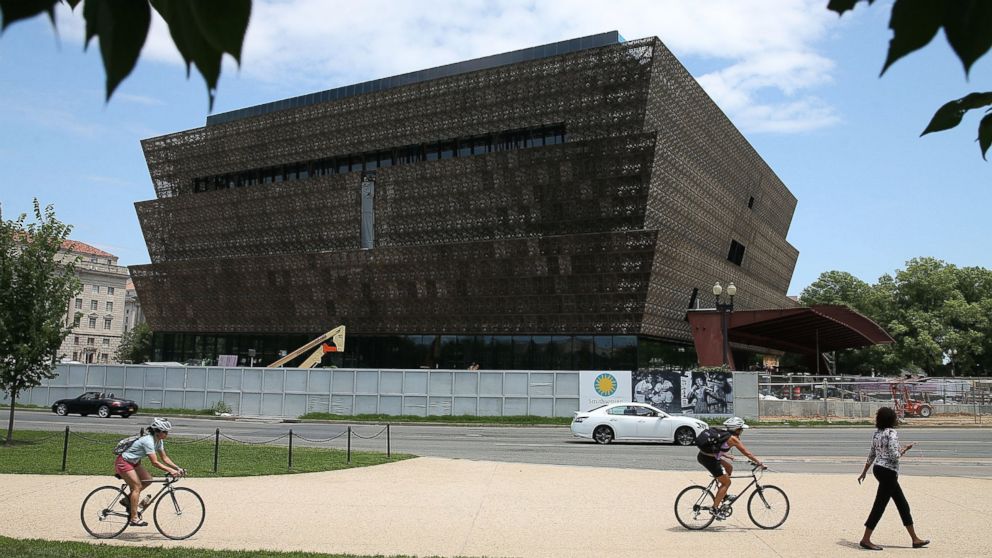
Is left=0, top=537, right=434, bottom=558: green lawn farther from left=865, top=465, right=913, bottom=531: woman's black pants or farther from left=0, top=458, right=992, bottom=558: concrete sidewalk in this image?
left=865, top=465, right=913, bottom=531: woman's black pants

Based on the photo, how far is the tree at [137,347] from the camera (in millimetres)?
105562

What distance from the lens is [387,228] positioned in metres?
60.8

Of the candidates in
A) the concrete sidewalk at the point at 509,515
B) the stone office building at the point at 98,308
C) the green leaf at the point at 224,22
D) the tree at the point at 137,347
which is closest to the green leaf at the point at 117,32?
the green leaf at the point at 224,22

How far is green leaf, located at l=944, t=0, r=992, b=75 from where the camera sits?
1.29 meters

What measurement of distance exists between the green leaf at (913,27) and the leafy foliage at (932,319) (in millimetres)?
91454

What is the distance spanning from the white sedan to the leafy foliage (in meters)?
65.0

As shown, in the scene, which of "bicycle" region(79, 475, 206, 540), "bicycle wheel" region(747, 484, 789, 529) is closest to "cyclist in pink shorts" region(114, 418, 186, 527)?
"bicycle" region(79, 475, 206, 540)

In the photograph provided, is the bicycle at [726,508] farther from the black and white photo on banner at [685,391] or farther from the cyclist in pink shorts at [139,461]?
the black and white photo on banner at [685,391]

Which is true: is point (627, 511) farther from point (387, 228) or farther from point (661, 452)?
point (387, 228)

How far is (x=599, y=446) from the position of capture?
27625mm

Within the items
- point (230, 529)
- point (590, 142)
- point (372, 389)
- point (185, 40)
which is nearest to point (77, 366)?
point (372, 389)

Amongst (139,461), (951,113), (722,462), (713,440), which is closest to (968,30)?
(951,113)

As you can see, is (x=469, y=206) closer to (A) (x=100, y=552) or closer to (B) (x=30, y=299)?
(B) (x=30, y=299)

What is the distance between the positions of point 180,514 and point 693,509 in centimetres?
762
